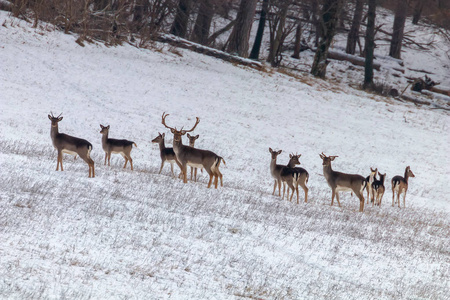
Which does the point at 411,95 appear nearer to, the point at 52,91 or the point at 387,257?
the point at 52,91

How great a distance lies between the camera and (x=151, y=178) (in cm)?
1246

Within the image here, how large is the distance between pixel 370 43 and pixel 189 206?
27.3 metres

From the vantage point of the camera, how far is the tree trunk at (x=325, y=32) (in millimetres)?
34034

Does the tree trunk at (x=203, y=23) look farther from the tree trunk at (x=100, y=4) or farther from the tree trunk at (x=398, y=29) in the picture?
the tree trunk at (x=398, y=29)

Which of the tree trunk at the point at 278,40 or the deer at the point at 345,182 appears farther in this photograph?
the tree trunk at the point at 278,40

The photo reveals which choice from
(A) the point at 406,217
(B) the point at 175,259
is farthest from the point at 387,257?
(A) the point at 406,217

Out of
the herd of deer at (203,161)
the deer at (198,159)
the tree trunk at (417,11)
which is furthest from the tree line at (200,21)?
the deer at (198,159)

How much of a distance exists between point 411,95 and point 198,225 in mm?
30530

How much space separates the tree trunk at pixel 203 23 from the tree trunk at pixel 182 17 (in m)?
1.03

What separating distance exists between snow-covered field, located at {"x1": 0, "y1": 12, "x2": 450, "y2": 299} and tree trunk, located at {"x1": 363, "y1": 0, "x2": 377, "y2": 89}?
28.2 ft

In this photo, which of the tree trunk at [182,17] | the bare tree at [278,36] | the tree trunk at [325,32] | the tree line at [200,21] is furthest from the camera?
the tree trunk at [182,17]

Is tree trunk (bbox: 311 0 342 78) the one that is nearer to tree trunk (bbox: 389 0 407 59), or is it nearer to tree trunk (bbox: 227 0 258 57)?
tree trunk (bbox: 227 0 258 57)

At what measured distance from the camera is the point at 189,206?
9.89 m

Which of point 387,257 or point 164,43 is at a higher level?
point 164,43
